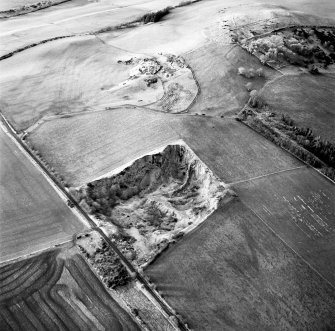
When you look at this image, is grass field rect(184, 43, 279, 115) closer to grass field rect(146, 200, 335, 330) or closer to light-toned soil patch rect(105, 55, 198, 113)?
light-toned soil patch rect(105, 55, 198, 113)

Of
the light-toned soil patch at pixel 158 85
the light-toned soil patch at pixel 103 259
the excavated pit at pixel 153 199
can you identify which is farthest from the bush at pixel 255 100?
the light-toned soil patch at pixel 103 259

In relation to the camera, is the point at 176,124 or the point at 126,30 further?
the point at 126,30

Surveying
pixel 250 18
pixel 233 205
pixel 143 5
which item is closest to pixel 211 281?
pixel 233 205

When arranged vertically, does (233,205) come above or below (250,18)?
below

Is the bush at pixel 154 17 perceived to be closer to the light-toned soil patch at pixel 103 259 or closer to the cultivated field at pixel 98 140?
the cultivated field at pixel 98 140

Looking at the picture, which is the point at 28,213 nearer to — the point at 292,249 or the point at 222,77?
Answer: the point at 292,249

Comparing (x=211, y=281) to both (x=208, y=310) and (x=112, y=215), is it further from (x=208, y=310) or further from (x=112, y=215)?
(x=112, y=215)

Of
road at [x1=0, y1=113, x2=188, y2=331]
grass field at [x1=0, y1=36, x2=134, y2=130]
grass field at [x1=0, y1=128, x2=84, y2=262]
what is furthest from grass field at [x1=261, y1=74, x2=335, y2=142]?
grass field at [x1=0, y1=128, x2=84, y2=262]
